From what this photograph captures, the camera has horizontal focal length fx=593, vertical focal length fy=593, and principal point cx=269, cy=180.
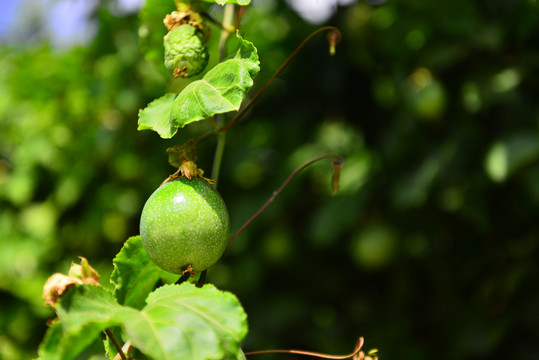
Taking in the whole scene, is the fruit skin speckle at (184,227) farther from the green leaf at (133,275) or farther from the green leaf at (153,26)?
the green leaf at (153,26)

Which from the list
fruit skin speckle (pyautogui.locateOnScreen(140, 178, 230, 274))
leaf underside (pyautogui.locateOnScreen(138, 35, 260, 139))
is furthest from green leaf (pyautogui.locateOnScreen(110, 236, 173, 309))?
leaf underside (pyautogui.locateOnScreen(138, 35, 260, 139))

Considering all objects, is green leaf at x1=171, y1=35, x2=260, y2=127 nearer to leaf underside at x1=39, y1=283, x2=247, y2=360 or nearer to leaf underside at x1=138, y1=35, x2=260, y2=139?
leaf underside at x1=138, y1=35, x2=260, y2=139

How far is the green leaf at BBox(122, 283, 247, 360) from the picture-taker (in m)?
0.59

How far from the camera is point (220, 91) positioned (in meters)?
0.73

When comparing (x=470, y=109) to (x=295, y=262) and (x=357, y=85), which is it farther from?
(x=295, y=262)

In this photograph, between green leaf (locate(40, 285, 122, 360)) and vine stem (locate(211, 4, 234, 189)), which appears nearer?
green leaf (locate(40, 285, 122, 360))

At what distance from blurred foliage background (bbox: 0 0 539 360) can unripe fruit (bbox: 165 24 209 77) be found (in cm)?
91

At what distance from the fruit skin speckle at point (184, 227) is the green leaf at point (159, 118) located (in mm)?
78

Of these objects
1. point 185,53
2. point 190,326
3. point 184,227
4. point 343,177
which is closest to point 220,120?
point 185,53

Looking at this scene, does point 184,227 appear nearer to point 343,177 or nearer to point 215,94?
point 215,94

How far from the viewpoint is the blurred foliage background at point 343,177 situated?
1.83 m

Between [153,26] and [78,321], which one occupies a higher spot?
[153,26]

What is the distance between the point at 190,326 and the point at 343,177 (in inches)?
58.3

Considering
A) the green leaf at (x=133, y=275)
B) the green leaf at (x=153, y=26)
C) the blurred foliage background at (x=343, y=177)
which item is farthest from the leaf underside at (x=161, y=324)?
the blurred foliage background at (x=343, y=177)
